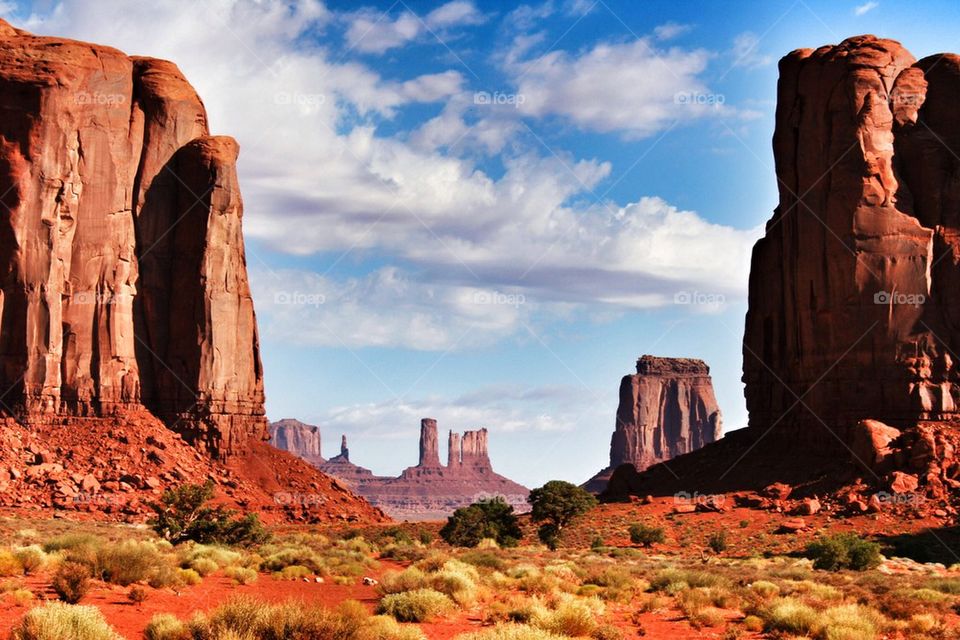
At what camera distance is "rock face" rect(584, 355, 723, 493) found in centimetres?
17475

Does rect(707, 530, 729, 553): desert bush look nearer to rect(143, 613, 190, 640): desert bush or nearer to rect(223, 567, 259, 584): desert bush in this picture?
rect(223, 567, 259, 584): desert bush

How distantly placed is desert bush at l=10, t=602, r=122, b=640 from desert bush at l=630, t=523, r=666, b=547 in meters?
41.5

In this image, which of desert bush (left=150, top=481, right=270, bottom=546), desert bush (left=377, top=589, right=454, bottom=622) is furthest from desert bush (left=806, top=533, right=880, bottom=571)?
desert bush (left=377, top=589, right=454, bottom=622)

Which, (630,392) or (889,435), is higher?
(630,392)

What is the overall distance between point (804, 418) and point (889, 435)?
295 inches

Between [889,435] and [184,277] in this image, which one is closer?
[889,435]

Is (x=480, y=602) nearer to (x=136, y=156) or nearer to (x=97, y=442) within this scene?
(x=97, y=442)

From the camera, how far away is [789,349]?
71.2 m

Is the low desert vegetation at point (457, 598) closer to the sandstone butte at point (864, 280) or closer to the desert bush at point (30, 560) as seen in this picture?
the desert bush at point (30, 560)

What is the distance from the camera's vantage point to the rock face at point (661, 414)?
17475 cm

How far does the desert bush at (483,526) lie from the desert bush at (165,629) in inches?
1464

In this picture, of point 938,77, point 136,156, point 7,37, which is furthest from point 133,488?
point 938,77

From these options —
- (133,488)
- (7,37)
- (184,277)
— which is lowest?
(133,488)
